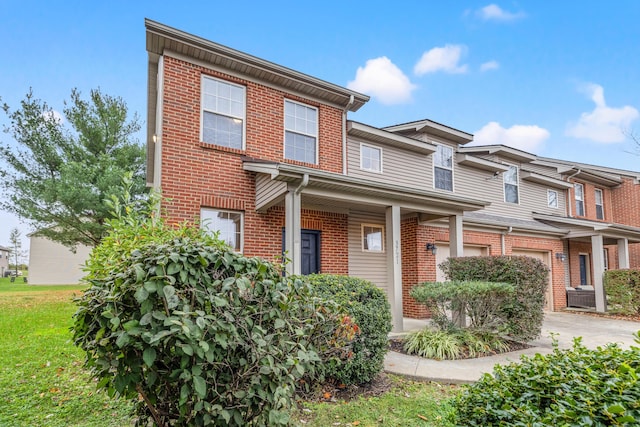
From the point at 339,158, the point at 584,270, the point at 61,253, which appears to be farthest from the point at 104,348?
the point at 61,253

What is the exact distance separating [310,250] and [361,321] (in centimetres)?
433

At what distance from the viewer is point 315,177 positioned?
21.3ft

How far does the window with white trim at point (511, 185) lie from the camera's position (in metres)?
13.8

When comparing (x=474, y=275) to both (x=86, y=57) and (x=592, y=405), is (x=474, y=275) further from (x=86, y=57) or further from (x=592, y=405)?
(x=86, y=57)

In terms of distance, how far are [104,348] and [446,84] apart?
16681mm

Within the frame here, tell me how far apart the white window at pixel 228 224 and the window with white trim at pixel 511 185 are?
10437 mm

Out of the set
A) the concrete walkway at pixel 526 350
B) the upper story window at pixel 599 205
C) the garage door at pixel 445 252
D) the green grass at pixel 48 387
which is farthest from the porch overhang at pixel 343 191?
the upper story window at pixel 599 205

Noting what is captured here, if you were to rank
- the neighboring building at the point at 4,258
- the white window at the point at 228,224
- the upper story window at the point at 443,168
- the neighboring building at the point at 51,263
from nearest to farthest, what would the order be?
the white window at the point at 228,224
the upper story window at the point at 443,168
the neighboring building at the point at 51,263
the neighboring building at the point at 4,258

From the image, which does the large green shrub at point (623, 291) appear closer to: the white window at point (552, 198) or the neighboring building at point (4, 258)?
the white window at point (552, 198)

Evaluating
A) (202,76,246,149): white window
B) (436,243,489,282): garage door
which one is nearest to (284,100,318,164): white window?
(202,76,246,149): white window

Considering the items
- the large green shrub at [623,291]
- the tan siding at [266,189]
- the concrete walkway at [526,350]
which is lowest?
the concrete walkway at [526,350]

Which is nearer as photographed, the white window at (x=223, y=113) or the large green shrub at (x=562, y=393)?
the large green shrub at (x=562, y=393)

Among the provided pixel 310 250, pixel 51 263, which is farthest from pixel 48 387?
pixel 51 263

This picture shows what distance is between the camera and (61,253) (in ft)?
98.7
